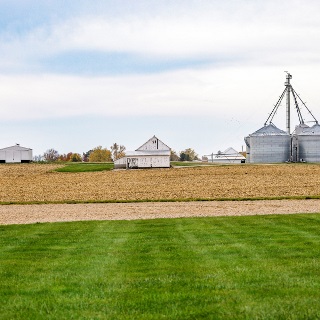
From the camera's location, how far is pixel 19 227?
2123cm

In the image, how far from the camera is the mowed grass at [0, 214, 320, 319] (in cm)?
812

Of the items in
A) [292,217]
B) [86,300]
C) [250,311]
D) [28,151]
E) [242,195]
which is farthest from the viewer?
[28,151]

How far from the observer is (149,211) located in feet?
94.1

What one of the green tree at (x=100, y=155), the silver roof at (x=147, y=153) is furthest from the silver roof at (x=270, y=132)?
the green tree at (x=100, y=155)

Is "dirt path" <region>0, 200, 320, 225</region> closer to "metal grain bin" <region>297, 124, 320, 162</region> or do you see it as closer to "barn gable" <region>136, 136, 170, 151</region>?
"barn gable" <region>136, 136, 170, 151</region>

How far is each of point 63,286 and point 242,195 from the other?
2975cm

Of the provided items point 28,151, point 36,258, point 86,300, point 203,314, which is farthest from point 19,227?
point 28,151

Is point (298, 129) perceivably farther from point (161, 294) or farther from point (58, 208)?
point (161, 294)

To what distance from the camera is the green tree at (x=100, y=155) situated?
186 metres

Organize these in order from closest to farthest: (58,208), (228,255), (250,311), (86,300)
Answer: (250,311)
(86,300)
(228,255)
(58,208)

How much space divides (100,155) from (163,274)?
586 ft

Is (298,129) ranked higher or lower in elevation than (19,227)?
higher

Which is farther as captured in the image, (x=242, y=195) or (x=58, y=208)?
(x=242, y=195)

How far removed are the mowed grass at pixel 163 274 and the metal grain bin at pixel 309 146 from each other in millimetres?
A: 81830
